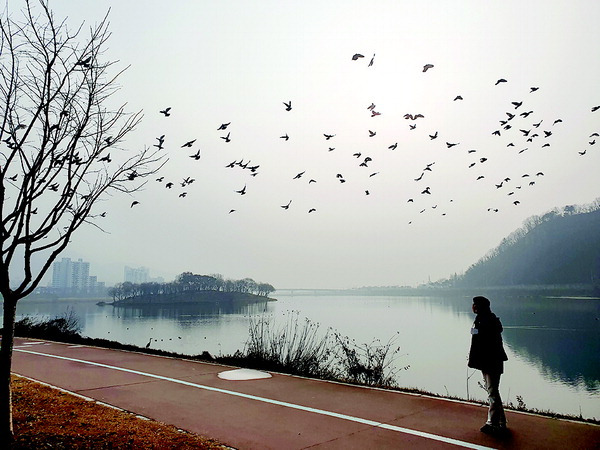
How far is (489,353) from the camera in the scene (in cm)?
568

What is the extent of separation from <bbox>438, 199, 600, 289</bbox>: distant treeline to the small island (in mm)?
83355

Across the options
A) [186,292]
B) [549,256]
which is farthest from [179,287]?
[549,256]

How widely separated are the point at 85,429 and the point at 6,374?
4.18 feet

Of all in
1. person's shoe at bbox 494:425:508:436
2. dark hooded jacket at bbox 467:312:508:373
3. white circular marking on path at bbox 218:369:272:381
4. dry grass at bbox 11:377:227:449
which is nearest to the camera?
dry grass at bbox 11:377:227:449

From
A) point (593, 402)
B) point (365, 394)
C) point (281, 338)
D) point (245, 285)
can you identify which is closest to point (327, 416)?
point (365, 394)

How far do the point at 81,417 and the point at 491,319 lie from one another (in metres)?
5.97

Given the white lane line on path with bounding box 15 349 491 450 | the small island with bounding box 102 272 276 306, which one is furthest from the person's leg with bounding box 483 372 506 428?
the small island with bounding box 102 272 276 306

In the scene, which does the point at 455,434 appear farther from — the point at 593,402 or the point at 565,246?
the point at 565,246

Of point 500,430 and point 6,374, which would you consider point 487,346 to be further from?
point 6,374

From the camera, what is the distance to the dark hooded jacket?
565cm

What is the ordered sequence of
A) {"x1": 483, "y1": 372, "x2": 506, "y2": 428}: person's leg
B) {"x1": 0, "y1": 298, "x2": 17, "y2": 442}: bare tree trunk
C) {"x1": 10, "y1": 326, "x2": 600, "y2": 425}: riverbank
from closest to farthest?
{"x1": 0, "y1": 298, "x2": 17, "y2": 442}: bare tree trunk, {"x1": 483, "y1": 372, "x2": 506, "y2": 428}: person's leg, {"x1": 10, "y1": 326, "x2": 600, "y2": 425}: riverbank

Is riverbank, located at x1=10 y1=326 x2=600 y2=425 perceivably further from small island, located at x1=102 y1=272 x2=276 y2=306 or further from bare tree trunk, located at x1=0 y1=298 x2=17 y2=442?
small island, located at x1=102 y1=272 x2=276 y2=306

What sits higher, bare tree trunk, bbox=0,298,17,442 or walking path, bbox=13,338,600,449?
bare tree trunk, bbox=0,298,17,442

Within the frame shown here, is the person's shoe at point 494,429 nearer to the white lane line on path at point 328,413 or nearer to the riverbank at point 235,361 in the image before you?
the white lane line on path at point 328,413
